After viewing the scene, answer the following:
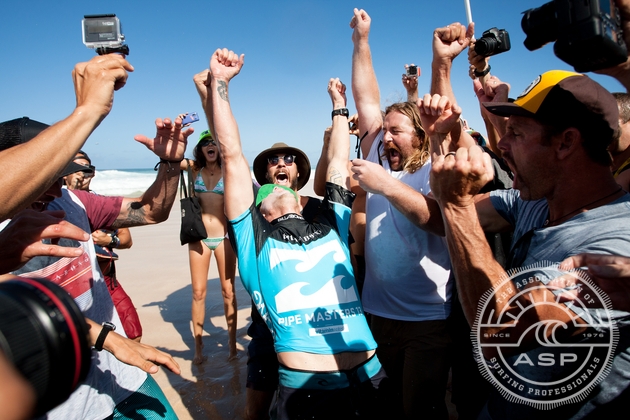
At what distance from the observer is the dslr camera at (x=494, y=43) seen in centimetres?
235

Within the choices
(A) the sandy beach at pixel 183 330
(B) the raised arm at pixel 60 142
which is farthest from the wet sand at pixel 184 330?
(B) the raised arm at pixel 60 142

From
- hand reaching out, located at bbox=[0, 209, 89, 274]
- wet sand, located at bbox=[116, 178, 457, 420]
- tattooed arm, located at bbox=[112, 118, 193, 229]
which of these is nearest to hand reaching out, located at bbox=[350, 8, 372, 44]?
tattooed arm, located at bbox=[112, 118, 193, 229]

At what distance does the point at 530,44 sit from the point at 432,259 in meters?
1.42

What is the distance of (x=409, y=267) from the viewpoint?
8.38 feet

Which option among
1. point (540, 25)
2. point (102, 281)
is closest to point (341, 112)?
point (540, 25)

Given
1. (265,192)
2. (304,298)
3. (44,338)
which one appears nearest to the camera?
(44,338)

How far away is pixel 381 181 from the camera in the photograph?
7.20 feet

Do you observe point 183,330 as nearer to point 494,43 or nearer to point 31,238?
point 31,238

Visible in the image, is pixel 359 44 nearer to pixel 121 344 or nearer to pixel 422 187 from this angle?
pixel 422 187

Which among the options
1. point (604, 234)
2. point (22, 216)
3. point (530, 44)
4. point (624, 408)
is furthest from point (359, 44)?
point (624, 408)

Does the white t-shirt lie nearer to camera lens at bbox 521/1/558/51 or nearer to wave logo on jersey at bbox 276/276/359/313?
wave logo on jersey at bbox 276/276/359/313

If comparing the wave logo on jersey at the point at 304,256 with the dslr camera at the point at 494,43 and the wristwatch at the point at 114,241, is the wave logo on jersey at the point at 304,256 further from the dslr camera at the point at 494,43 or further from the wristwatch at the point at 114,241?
the wristwatch at the point at 114,241

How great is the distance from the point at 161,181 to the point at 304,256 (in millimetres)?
1237

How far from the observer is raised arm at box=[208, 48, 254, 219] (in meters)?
2.32
